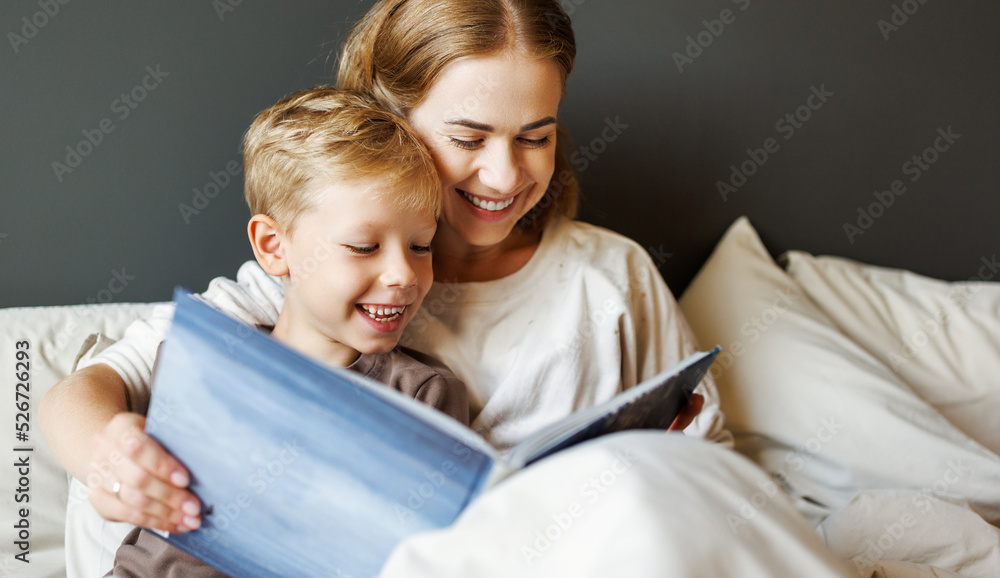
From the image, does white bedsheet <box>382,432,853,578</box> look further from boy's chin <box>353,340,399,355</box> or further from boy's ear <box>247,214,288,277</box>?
boy's ear <box>247,214,288,277</box>

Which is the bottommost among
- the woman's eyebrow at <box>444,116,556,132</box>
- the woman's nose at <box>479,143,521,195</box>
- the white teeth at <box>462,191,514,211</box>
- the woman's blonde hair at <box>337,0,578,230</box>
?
the white teeth at <box>462,191,514,211</box>

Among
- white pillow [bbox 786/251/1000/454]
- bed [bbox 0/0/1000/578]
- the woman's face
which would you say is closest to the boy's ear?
the woman's face

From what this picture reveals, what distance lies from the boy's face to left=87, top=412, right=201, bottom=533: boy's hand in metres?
0.28

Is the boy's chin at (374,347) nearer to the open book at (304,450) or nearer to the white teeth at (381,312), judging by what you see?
the white teeth at (381,312)

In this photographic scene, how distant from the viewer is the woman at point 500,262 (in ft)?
3.42

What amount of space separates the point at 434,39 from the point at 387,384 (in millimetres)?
487

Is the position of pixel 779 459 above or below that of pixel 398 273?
below

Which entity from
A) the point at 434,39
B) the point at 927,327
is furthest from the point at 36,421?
the point at 927,327

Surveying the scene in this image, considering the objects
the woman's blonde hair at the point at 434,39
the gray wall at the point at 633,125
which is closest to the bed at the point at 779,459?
the gray wall at the point at 633,125

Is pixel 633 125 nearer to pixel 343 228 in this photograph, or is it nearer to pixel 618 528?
pixel 343 228

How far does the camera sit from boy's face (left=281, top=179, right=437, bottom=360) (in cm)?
96

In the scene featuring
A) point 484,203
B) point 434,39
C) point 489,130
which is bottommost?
point 484,203

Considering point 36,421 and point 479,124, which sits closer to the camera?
point 479,124

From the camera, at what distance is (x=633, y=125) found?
5.03 feet
